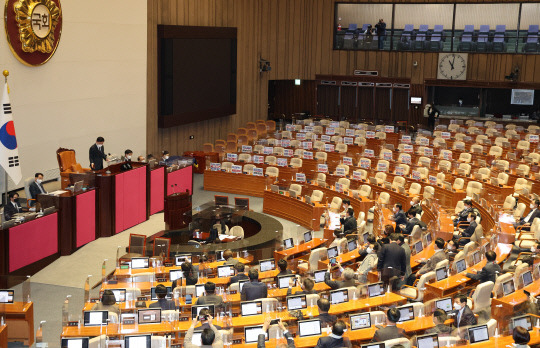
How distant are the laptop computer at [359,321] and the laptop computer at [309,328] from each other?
0.50m

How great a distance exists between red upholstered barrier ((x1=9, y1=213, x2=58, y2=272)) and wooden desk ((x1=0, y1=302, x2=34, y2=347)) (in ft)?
10.4

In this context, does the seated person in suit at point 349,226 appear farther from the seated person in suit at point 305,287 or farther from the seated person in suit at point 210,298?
the seated person in suit at point 210,298

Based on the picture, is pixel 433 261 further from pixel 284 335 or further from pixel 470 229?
pixel 284 335

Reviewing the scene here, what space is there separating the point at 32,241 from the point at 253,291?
19.9 ft

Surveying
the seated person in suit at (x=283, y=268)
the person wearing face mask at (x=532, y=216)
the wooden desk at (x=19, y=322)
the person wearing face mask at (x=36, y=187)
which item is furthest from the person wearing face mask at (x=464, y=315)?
the person wearing face mask at (x=36, y=187)

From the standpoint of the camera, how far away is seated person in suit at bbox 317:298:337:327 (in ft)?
31.3

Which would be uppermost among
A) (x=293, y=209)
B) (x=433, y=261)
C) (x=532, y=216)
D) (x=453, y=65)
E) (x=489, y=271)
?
(x=453, y=65)

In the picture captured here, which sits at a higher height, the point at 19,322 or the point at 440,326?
the point at 440,326

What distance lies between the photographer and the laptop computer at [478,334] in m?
9.17

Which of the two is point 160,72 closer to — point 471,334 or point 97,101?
point 97,101

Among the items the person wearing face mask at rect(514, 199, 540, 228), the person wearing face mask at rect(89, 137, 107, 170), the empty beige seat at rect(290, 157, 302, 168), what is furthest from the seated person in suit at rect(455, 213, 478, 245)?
the person wearing face mask at rect(89, 137, 107, 170)

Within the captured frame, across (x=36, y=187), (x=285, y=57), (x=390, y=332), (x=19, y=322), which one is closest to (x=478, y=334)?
(x=390, y=332)

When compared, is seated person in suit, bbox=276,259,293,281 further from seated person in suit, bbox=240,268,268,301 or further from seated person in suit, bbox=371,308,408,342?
seated person in suit, bbox=371,308,408,342

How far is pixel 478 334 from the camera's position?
920 centimetres
